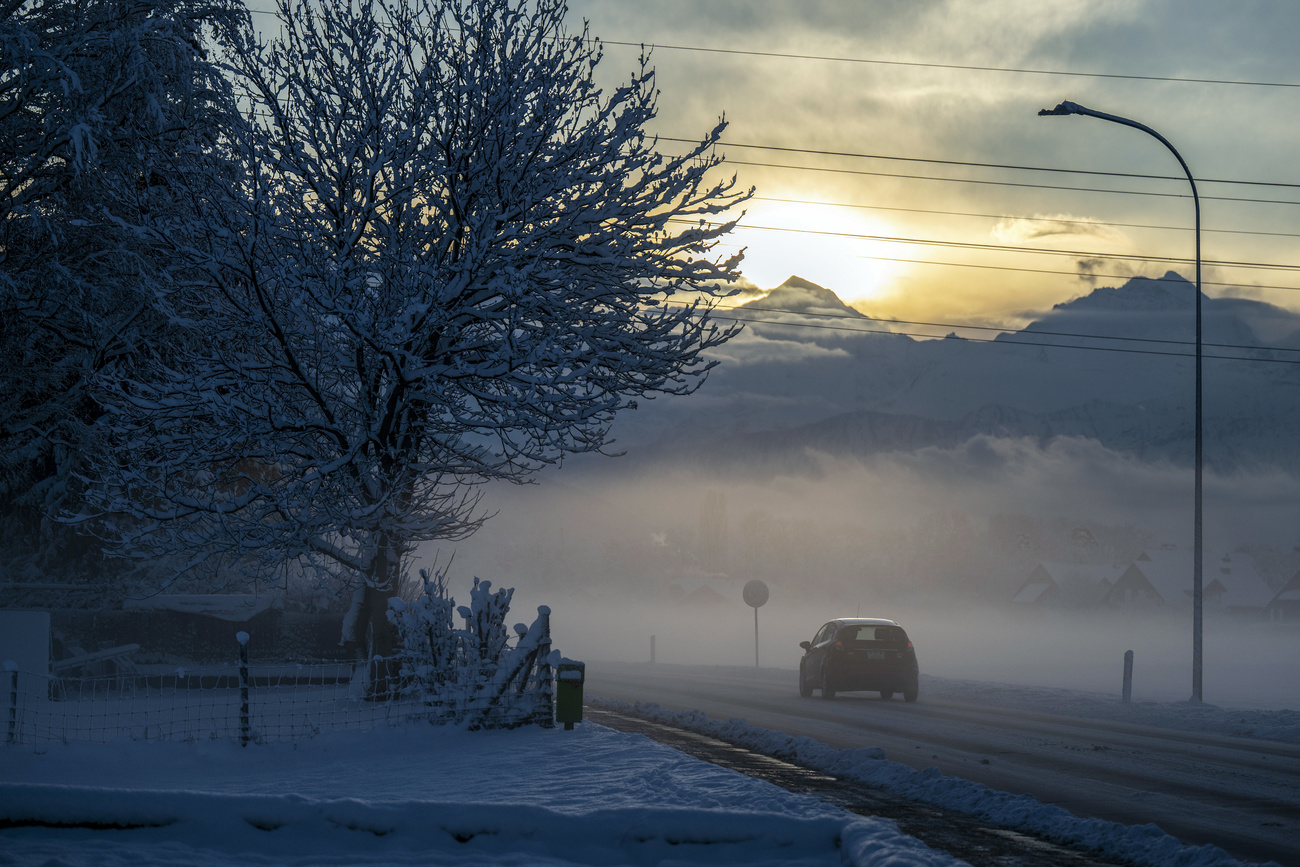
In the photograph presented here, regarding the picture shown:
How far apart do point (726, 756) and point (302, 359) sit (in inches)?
319

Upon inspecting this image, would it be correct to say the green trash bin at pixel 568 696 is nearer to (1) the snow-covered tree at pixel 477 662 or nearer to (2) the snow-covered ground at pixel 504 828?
(1) the snow-covered tree at pixel 477 662

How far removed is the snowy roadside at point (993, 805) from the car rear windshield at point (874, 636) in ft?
29.0

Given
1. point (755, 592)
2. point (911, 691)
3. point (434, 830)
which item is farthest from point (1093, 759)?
point (755, 592)

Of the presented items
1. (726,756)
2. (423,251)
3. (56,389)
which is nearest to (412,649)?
(726,756)

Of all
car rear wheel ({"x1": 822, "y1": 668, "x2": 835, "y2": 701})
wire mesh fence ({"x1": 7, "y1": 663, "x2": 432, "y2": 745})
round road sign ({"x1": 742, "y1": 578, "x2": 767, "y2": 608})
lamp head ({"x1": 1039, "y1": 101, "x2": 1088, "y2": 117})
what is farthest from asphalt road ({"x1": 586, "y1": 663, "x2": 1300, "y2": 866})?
round road sign ({"x1": 742, "y1": 578, "x2": 767, "y2": 608})

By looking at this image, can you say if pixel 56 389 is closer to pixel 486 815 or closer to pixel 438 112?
pixel 438 112

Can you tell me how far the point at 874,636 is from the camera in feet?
70.9

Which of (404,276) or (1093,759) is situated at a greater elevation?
(404,276)

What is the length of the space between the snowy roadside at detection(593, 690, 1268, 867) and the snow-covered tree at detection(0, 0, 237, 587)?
12.3 metres

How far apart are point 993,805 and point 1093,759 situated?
14.1 feet

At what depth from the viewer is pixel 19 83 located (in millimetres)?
17109

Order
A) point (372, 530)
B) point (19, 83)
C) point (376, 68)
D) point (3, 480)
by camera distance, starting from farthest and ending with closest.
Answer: point (3, 480) → point (19, 83) → point (372, 530) → point (376, 68)

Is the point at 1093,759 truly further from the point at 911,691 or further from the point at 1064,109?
the point at 1064,109

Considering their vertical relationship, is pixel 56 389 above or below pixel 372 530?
above
